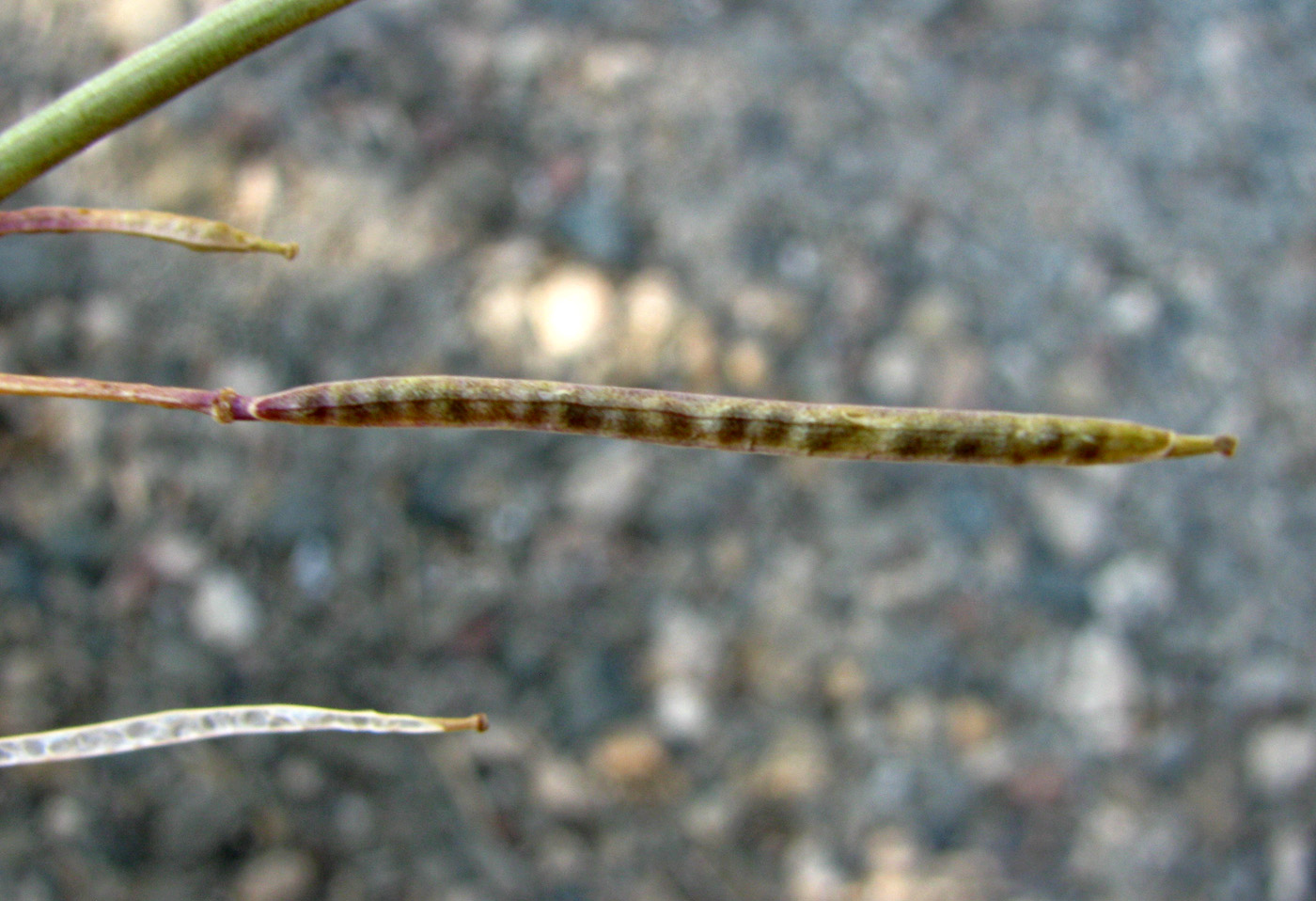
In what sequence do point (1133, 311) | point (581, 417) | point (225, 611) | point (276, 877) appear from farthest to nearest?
point (1133, 311), point (225, 611), point (276, 877), point (581, 417)

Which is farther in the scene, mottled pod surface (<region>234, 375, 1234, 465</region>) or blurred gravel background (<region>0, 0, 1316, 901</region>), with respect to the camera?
blurred gravel background (<region>0, 0, 1316, 901</region>)

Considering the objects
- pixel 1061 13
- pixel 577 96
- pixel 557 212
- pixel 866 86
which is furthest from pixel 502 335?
pixel 1061 13

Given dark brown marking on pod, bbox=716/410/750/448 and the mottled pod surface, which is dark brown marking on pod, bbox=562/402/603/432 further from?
dark brown marking on pod, bbox=716/410/750/448

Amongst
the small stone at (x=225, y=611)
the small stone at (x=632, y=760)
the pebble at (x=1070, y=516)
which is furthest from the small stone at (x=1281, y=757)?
the small stone at (x=225, y=611)

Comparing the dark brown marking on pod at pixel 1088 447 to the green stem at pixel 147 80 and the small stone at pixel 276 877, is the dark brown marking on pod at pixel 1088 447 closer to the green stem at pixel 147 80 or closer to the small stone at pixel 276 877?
the green stem at pixel 147 80

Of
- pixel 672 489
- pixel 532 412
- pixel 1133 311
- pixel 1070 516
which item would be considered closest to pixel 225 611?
pixel 672 489

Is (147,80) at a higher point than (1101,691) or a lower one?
higher

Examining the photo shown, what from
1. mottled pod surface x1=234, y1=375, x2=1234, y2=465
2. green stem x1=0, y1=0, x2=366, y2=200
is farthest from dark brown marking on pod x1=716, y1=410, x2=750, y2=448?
green stem x1=0, y1=0, x2=366, y2=200

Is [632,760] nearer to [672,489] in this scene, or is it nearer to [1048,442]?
[672,489]
